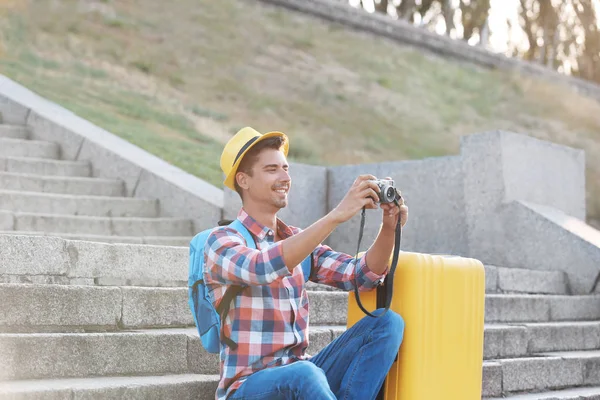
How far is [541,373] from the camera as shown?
555 centimetres

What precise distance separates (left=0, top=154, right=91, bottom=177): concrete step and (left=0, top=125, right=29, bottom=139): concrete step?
875mm

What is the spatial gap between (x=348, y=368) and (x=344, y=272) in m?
0.44

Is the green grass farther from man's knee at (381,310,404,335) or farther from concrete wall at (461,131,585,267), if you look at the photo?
man's knee at (381,310,404,335)

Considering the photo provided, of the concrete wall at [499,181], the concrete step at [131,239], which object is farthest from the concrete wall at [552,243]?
the concrete step at [131,239]

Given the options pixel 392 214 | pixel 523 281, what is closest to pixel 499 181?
pixel 523 281

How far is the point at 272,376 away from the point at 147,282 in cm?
203

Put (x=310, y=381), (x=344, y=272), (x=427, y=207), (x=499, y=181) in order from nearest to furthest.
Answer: (x=310, y=381) < (x=344, y=272) < (x=499, y=181) < (x=427, y=207)

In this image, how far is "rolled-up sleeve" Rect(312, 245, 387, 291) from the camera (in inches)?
139

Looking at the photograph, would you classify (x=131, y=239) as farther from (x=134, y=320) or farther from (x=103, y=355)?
(x=103, y=355)

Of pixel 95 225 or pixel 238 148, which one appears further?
pixel 95 225

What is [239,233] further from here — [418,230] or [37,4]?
[37,4]

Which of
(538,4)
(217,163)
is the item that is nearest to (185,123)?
(217,163)

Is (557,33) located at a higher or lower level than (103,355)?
higher

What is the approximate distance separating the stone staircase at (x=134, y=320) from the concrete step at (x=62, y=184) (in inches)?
7.4
